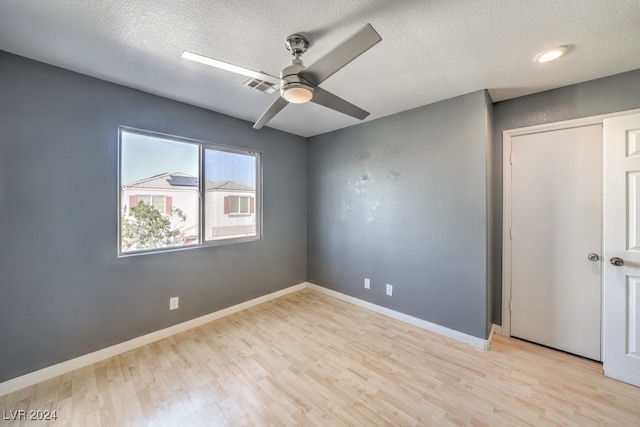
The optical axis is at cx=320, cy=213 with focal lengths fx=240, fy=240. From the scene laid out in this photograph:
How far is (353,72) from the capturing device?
2.00 metres

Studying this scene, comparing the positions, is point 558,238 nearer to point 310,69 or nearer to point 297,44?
point 310,69

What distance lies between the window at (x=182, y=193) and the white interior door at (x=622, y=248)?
3506 mm

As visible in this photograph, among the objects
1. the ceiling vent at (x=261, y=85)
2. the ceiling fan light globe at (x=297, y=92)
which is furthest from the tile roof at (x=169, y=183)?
the ceiling fan light globe at (x=297, y=92)

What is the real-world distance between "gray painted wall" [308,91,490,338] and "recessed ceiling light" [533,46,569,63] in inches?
20.1

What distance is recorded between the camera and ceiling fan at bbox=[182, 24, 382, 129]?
114 centimetres

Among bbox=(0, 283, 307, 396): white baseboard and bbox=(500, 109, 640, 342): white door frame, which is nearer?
bbox=(0, 283, 307, 396): white baseboard

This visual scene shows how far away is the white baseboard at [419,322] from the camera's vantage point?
233cm

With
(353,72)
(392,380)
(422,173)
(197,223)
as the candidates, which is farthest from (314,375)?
(353,72)

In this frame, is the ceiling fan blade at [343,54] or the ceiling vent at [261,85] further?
the ceiling vent at [261,85]

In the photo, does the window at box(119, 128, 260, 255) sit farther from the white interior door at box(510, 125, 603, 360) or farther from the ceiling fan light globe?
the white interior door at box(510, 125, 603, 360)

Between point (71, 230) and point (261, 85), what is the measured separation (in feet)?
6.65

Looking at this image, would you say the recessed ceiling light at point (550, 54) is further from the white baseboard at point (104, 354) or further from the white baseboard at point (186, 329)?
the white baseboard at point (104, 354)

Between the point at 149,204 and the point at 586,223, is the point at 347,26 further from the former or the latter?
the point at 586,223

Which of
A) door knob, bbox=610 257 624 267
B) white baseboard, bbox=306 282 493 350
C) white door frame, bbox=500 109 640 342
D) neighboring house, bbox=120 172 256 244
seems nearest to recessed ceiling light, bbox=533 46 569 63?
white door frame, bbox=500 109 640 342
